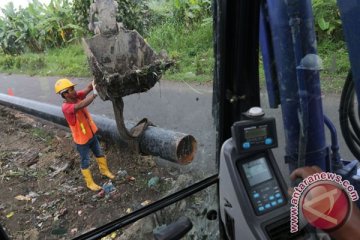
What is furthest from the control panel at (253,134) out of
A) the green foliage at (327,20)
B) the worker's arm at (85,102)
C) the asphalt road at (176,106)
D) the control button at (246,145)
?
the worker's arm at (85,102)

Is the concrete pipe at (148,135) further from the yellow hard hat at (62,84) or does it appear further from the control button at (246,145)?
the control button at (246,145)

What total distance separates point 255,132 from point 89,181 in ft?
2.47

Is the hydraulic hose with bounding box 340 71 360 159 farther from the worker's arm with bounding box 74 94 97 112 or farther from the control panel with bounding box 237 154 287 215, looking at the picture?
the worker's arm with bounding box 74 94 97 112

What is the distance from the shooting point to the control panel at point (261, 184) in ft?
4.60

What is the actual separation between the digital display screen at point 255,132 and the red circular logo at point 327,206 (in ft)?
1.15

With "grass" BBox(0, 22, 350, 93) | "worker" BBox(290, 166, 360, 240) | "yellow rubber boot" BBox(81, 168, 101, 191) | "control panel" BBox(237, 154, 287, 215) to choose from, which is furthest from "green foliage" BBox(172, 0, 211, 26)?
"worker" BBox(290, 166, 360, 240)

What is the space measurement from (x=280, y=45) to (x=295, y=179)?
474 millimetres

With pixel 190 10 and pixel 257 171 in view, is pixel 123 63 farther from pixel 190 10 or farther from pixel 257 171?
pixel 257 171

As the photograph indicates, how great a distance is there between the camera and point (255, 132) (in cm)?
137

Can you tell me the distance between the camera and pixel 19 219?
1.49 m

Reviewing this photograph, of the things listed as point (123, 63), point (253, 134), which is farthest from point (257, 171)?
point (123, 63)

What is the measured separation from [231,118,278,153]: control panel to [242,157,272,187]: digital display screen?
0.23 feet

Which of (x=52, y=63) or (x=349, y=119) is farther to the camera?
(x=52, y=63)

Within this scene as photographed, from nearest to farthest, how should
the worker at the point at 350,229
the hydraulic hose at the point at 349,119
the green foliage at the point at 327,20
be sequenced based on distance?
the worker at the point at 350,229
the green foliage at the point at 327,20
the hydraulic hose at the point at 349,119
